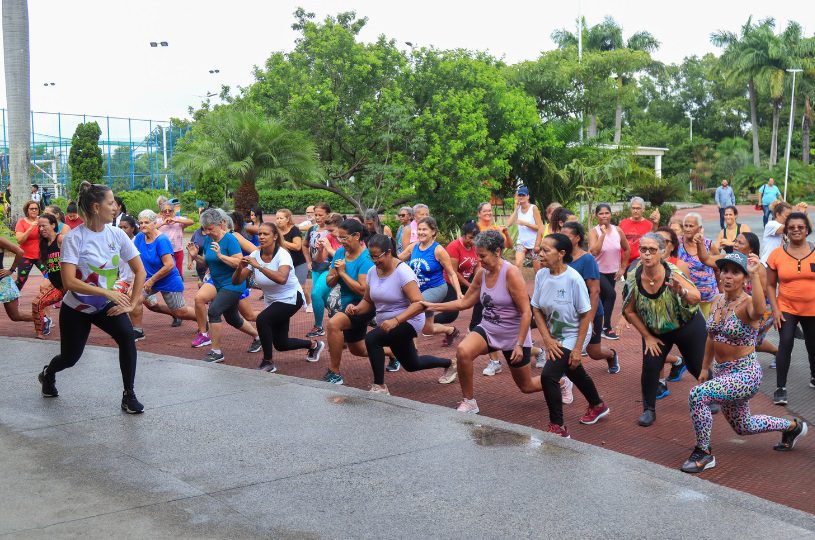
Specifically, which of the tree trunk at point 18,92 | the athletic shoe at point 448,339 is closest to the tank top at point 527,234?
the athletic shoe at point 448,339

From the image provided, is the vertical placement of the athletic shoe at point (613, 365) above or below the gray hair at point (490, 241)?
below

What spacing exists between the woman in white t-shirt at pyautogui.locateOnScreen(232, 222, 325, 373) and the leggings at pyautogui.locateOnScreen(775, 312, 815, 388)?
4635mm

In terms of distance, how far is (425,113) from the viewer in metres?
22.9

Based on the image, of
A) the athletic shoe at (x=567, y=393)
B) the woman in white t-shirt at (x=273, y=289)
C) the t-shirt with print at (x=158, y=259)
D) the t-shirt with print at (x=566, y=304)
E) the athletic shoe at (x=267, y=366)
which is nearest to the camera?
the t-shirt with print at (x=566, y=304)

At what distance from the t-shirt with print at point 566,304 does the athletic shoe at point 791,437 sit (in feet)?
5.21

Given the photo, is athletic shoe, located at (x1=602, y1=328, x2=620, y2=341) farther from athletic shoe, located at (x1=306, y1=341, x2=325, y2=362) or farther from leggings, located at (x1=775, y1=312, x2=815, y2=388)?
athletic shoe, located at (x1=306, y1=341, x2=325, y2=362)

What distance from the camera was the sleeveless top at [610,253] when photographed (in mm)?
10664

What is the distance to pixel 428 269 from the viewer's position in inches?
387

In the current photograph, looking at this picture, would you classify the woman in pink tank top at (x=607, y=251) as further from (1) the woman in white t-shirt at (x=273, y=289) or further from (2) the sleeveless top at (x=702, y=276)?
(1) the woman in white t-shirt at (x=273, y=289)

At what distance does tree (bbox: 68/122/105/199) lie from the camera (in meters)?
33.8

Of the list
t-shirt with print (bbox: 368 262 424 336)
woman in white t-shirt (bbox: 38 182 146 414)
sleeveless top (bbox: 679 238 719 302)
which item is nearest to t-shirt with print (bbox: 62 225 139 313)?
woman in white t-shirt (bbox: 38 182 146 414)

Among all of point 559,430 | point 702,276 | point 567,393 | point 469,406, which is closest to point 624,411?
point 567,393

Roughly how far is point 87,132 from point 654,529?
33.0 meters

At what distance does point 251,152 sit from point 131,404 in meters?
15.7
